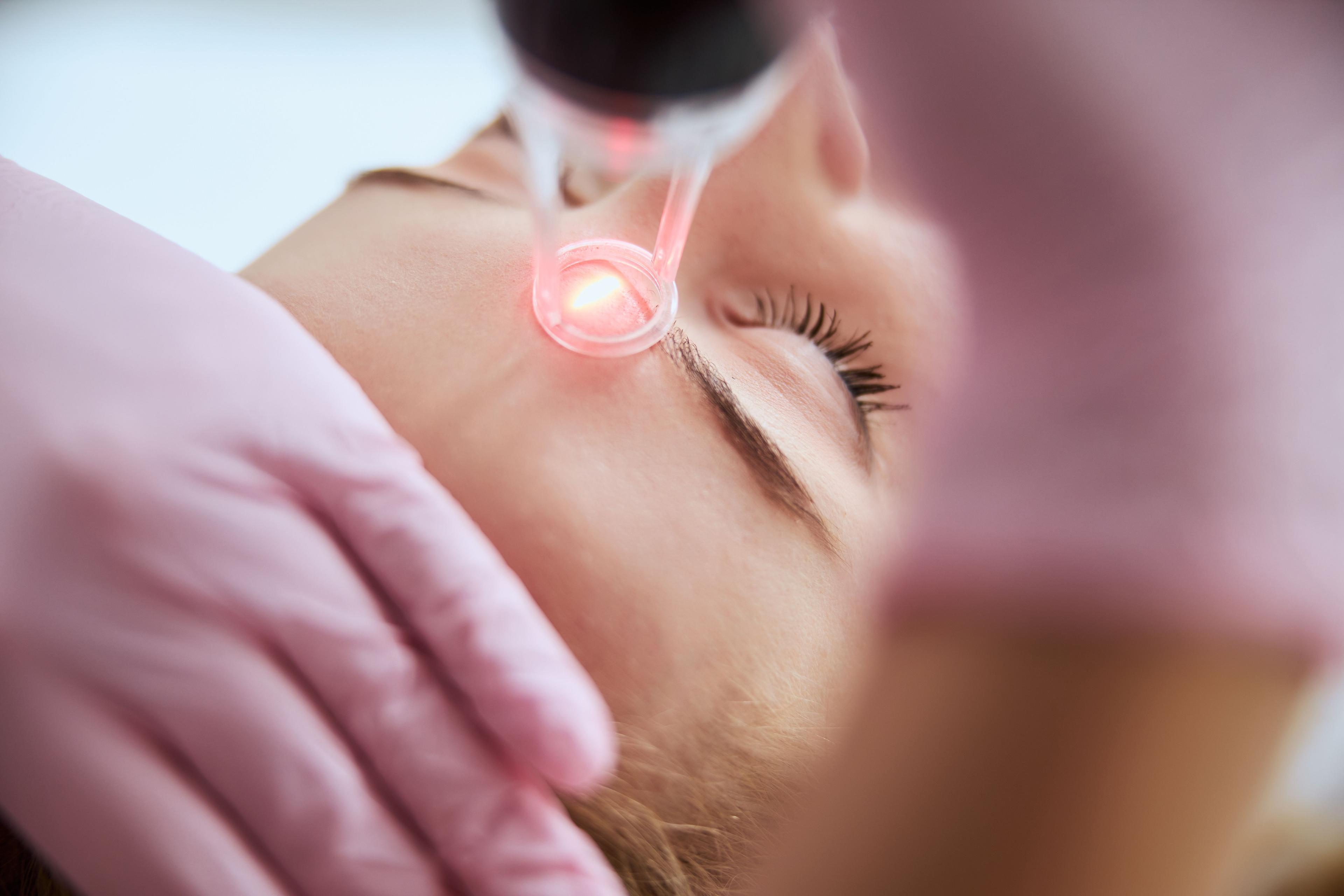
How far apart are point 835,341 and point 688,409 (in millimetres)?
157

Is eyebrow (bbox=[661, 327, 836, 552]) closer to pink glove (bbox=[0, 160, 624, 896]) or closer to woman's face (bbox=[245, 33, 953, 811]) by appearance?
woman's face (bbox=[245, 33, 953, 811])

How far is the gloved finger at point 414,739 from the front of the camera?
0.55m

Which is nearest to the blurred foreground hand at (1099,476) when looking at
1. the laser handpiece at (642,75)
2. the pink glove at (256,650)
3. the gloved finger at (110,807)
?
the laser handpiece at (642,75)

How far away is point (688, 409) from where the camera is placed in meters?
0.61

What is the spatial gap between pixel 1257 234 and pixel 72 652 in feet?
2.48

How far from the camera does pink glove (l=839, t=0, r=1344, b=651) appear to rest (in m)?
0.40

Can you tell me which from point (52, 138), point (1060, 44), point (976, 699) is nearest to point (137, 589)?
point (976, 699)

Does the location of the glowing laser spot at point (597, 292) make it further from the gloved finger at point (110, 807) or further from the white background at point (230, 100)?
the white background at point (230, 100)

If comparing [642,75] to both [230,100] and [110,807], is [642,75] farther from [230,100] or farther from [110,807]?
[230,100]

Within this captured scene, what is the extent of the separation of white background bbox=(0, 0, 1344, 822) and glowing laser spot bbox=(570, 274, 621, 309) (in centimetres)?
82

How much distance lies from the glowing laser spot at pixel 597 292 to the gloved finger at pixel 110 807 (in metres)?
0.43

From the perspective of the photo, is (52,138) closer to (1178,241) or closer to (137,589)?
(137,589)

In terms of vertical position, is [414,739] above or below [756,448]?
below

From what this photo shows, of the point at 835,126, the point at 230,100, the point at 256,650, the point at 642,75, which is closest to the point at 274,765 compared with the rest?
the point at 256,650
